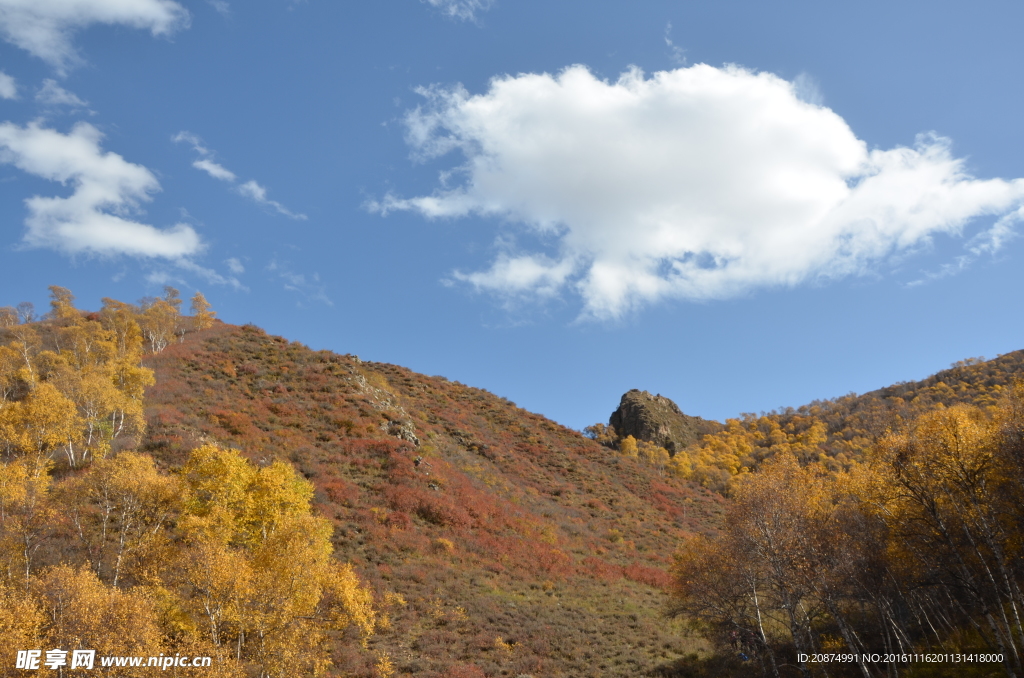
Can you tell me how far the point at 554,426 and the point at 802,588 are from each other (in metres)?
66.5

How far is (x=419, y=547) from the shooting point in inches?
1474

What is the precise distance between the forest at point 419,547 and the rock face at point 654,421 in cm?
5646

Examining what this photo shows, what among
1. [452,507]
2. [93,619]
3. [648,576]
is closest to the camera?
[93,619]

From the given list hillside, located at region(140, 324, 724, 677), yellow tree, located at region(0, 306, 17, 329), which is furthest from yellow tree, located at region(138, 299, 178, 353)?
yellow tree, located at region(0, 306, 17, 329)

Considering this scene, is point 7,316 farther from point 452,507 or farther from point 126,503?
point 452,507

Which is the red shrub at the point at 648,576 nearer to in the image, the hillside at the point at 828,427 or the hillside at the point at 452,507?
the hillside at the point at 452,507

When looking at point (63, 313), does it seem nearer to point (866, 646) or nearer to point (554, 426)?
point (554, 426)

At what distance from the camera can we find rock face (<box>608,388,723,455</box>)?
114 m

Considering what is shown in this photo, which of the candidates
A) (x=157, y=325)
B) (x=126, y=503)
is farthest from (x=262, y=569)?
(x=157, y=325)

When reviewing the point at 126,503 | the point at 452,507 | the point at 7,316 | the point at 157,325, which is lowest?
the point at 452,507

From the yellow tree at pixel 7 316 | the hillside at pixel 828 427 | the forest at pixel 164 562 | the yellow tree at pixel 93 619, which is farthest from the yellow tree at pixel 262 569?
the hillside at pixel 828 427

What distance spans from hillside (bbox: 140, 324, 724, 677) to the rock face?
35.9 m

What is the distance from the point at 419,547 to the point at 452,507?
7185 millimetres

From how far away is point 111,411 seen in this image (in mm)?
39812
